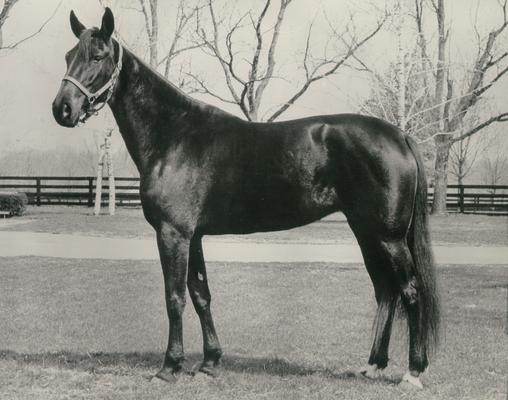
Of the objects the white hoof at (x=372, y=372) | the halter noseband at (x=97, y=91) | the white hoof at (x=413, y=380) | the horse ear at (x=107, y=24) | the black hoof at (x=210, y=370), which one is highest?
the horse ear at (x=107, y=24)

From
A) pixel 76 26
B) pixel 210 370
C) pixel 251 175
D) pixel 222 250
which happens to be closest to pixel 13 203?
pixel 222 250

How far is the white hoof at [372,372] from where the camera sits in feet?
13.6

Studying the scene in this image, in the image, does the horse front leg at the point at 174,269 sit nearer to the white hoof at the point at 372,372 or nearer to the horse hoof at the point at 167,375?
the horse hoof at the point at 167,375

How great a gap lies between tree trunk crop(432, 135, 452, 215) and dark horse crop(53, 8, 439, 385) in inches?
437

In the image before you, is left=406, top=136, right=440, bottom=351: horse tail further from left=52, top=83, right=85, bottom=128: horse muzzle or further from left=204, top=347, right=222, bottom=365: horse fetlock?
left=52, top=83, right=85, bottom=128: horse muzzle

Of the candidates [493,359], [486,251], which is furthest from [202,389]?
[486,251]

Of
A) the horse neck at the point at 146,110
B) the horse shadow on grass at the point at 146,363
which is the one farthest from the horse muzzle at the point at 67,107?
the horse shadow on grass at the point at 146,363

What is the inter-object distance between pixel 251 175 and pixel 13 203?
15.2 m

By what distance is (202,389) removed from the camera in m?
3.89

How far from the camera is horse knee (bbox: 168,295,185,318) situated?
3.90m

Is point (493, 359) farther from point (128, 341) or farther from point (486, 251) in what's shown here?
point (486, 251)

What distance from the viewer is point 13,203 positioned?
57.3 ft

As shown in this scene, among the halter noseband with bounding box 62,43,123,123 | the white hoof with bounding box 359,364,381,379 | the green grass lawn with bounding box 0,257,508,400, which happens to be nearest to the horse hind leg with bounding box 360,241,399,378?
the white hoof with bounding box 359,364,381,379

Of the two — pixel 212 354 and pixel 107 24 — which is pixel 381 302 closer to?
pixel 212 354
